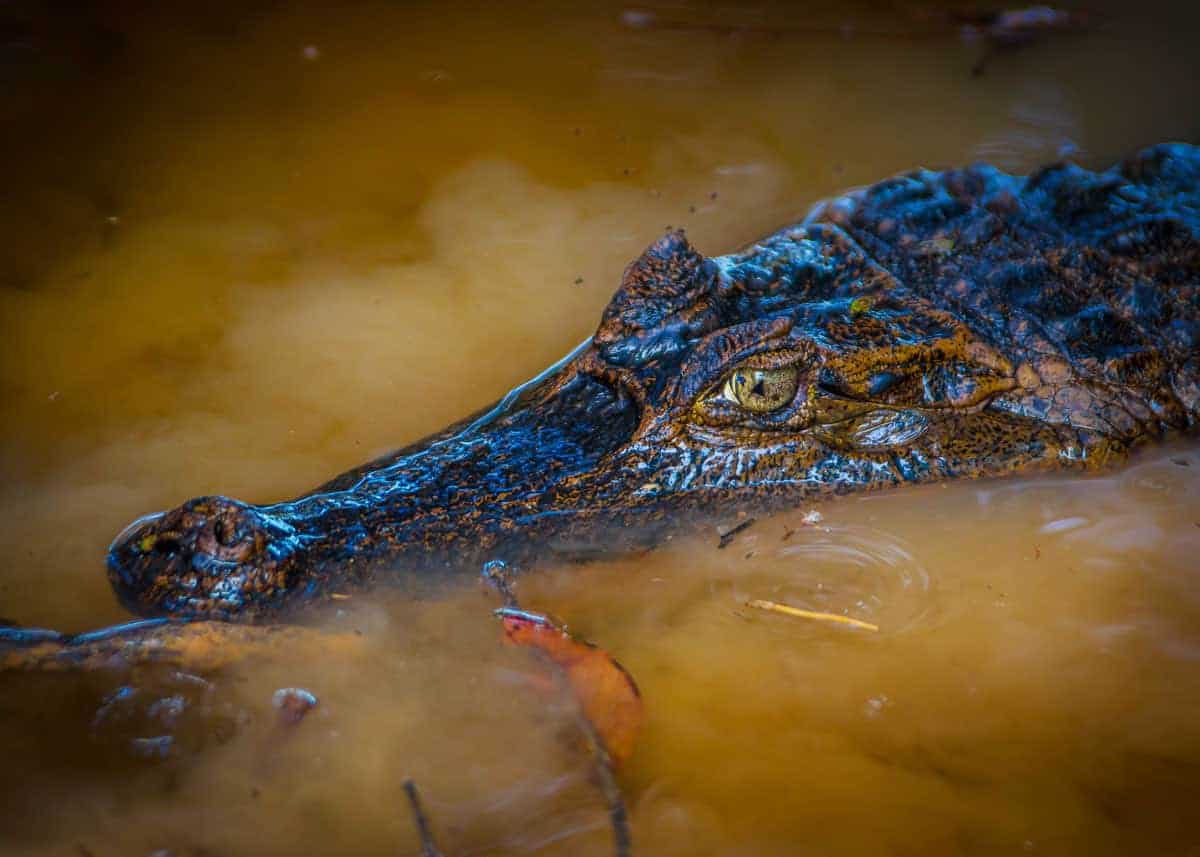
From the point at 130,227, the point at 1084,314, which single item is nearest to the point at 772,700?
the point at 1084,314

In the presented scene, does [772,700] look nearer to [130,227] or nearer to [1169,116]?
[130,227]

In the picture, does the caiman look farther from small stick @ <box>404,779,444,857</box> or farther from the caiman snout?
small stick @ <box>404,779,444,857</box>

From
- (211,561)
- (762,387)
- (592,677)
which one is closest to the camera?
(211,561)

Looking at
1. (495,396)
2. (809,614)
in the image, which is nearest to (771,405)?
(809,614)

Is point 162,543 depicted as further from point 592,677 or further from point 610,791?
point 610,791

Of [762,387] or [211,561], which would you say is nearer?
[211,561]

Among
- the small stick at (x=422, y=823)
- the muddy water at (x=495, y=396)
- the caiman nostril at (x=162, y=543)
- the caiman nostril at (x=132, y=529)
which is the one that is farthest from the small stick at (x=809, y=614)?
the caiman nostril at (x=132, y=529)

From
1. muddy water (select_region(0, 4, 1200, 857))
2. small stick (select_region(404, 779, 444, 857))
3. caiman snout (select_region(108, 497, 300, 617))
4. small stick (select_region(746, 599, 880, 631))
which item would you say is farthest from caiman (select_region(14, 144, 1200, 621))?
small stick (select_region(404, 779, 444, 857))
